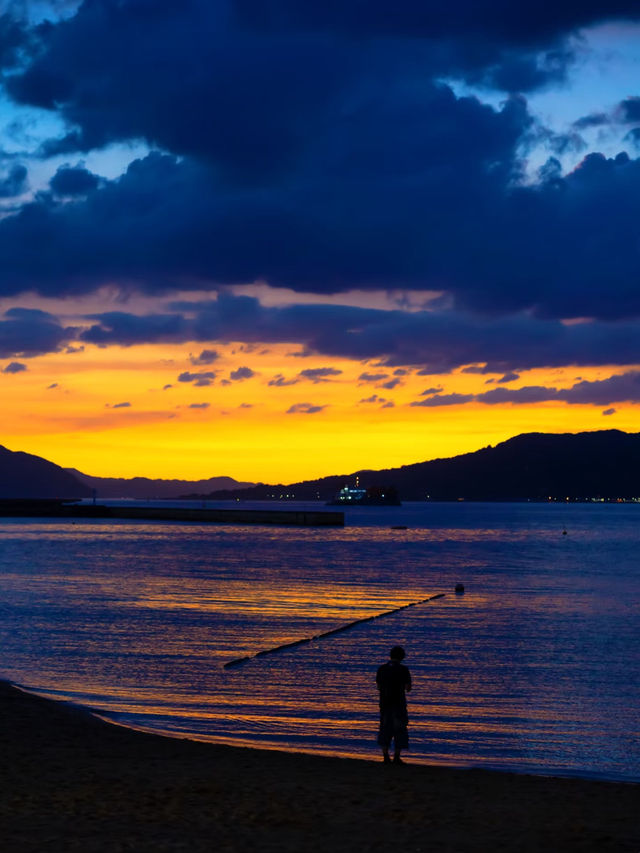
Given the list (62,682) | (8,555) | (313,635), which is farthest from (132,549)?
(62,682)

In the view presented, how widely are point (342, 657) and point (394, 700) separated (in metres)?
17.4

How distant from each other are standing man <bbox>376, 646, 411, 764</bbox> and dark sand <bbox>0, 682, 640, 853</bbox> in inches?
19.3

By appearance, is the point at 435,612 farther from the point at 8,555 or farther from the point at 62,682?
the point at 8,555

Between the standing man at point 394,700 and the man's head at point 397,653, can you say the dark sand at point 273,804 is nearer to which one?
the standing man at point 394,700

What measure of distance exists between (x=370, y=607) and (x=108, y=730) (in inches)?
1308

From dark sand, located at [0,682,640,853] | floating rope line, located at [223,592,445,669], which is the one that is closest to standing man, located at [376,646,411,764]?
dark sand, located at [0,682,640,853]

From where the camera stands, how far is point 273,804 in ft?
47.1

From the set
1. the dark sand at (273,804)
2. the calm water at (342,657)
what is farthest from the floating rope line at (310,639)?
the dark sand at (273,804)

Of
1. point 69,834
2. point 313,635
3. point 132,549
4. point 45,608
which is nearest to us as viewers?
point 69,834

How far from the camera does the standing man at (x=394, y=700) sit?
17719mm

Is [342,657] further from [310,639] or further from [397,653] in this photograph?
[397,653]

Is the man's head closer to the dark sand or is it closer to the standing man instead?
the standing man

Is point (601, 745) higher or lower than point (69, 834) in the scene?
lower

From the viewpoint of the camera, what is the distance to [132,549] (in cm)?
11869
